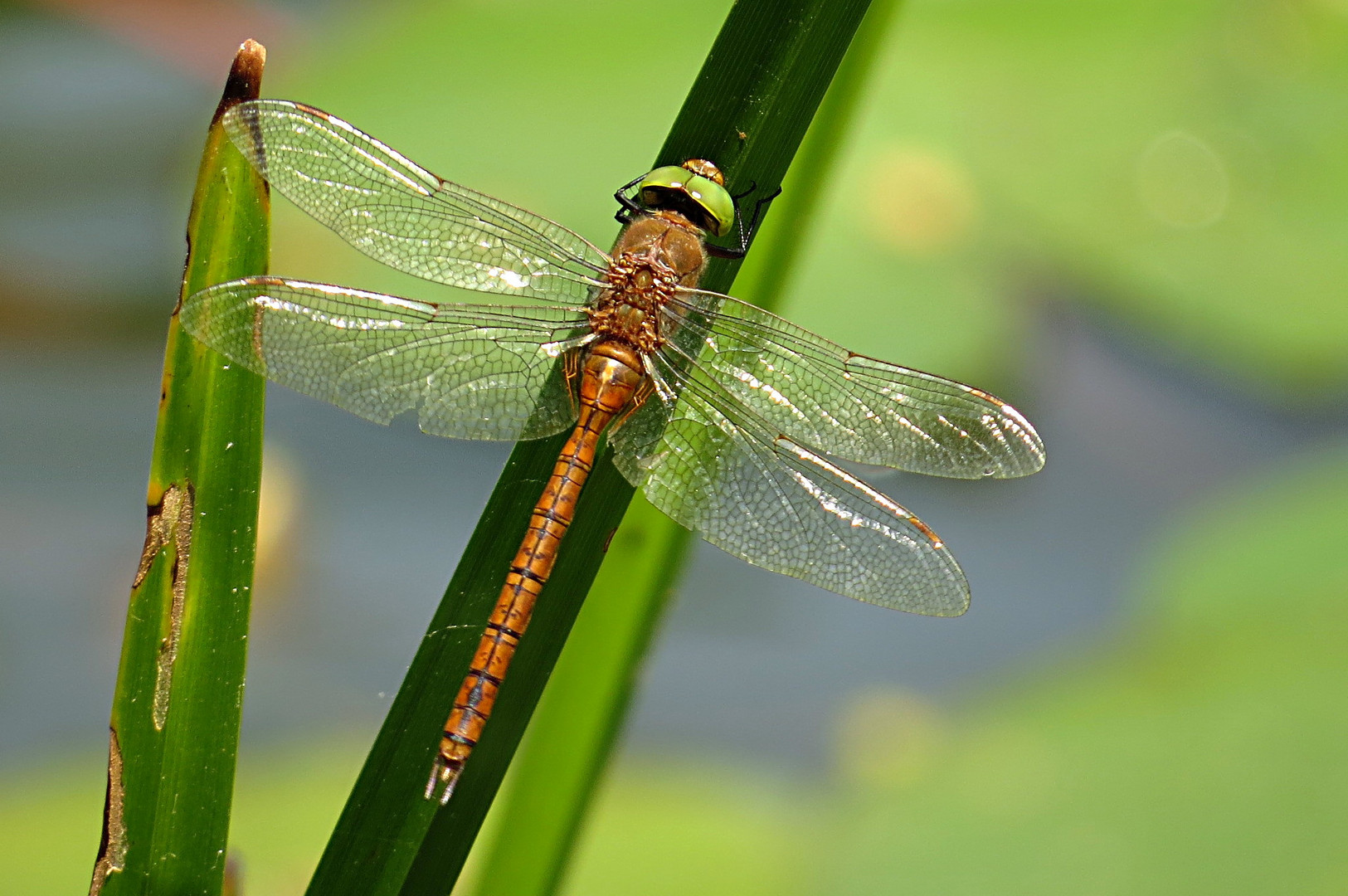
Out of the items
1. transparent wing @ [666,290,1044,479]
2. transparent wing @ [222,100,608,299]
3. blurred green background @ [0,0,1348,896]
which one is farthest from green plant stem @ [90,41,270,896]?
blurred green background @ [0,0,1348,896]

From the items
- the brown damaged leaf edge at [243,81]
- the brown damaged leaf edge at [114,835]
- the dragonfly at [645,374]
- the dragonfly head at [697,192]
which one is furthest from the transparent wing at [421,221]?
the brown damaged leaf edge at [114,835]

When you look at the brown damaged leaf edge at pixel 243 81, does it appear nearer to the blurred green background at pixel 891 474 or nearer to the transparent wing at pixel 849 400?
the transparent wing at pixel 849 400

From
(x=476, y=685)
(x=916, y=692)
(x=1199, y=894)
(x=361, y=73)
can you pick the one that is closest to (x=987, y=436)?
(x=476, y=685)

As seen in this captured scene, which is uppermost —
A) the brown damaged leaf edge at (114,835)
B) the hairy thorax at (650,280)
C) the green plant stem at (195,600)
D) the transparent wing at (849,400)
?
the hairy thorax at (650,280)

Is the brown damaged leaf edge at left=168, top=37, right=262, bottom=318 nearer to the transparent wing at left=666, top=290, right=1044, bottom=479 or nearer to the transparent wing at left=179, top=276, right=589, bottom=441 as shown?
the transparent wing at left=179, top=276, right=589, bottom=441

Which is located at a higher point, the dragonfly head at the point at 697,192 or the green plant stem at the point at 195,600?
the dragonfly head at the point at 697,192

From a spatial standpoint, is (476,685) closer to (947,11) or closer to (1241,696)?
(1241,696)

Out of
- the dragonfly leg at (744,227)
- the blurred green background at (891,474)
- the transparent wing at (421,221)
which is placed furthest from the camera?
the blurred green background at (891,474)

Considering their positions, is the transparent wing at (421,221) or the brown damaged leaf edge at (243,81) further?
the transparent wing at (421,221)
